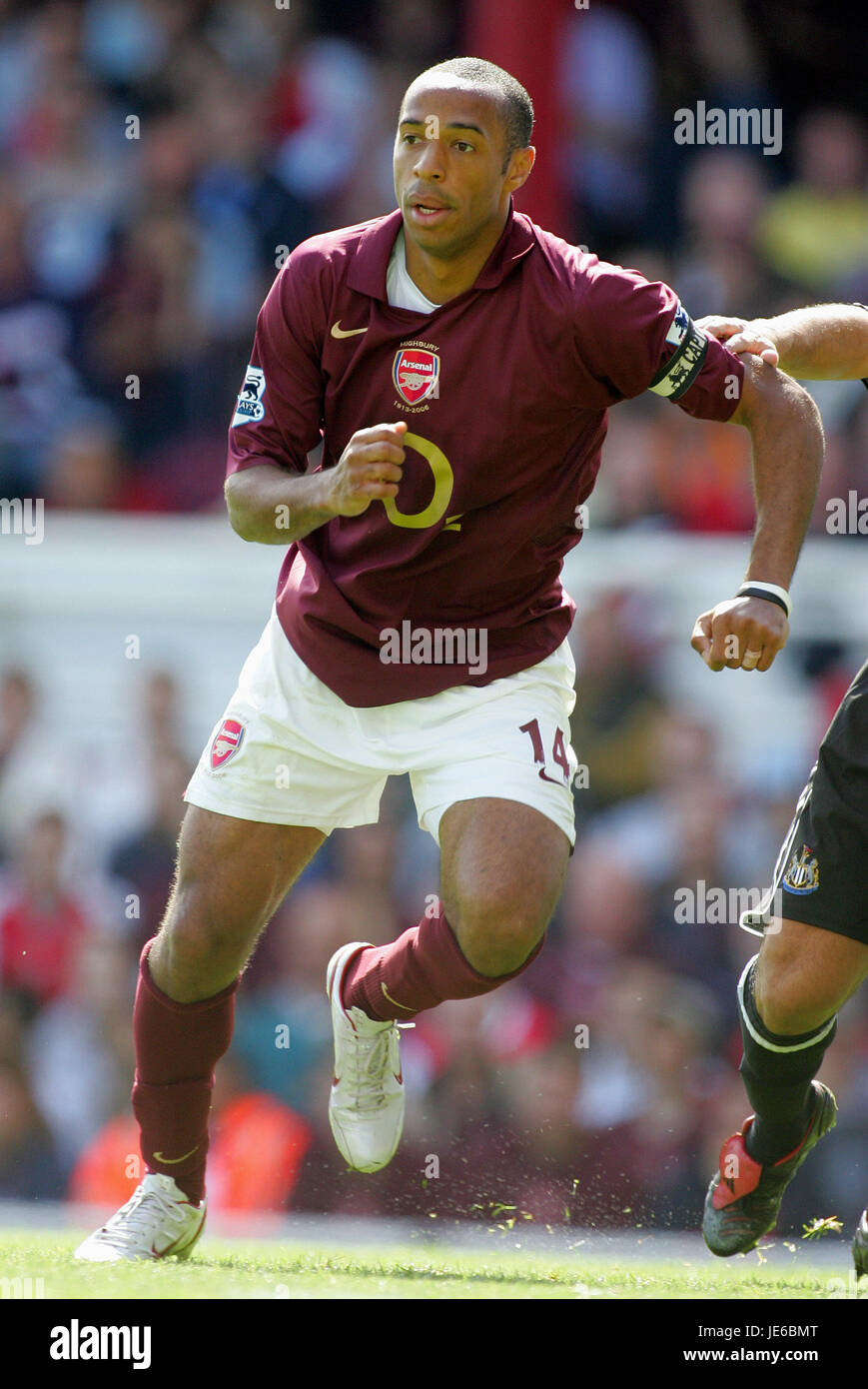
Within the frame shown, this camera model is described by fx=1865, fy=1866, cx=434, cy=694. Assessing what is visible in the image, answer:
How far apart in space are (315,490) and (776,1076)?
1594 mm

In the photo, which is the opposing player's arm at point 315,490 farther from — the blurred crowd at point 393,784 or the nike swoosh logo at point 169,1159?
the blurred crowd at point 393,784

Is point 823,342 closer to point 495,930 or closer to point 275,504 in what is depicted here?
point 275,504

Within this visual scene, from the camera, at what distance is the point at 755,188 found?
8195 mm

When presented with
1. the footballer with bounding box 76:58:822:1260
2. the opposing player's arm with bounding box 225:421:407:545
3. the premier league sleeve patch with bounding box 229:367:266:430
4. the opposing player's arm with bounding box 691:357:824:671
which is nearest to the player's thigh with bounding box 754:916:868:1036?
the footballer with bounding box 76:58:822:1260

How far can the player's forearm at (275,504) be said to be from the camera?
3.38 meters

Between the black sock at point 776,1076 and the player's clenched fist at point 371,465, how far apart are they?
55.5 inches

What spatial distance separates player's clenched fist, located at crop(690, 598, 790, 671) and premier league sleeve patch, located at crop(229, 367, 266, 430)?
98 centimetres

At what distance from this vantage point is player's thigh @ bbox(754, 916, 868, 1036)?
3.72 metres

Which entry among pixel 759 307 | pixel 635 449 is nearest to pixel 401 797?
pixel 635 449

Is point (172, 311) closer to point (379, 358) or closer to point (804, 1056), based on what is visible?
point (379, 358)

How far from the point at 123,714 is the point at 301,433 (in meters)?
3.54

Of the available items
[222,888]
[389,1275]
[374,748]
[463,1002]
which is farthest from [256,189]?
[389,1275]

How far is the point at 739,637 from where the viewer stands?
3.36 m

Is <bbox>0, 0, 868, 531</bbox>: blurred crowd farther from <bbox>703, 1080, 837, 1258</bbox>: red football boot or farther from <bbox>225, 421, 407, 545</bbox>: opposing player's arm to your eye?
<bbox>225, 421, 407, 545</bbox>: opposing player's arm
